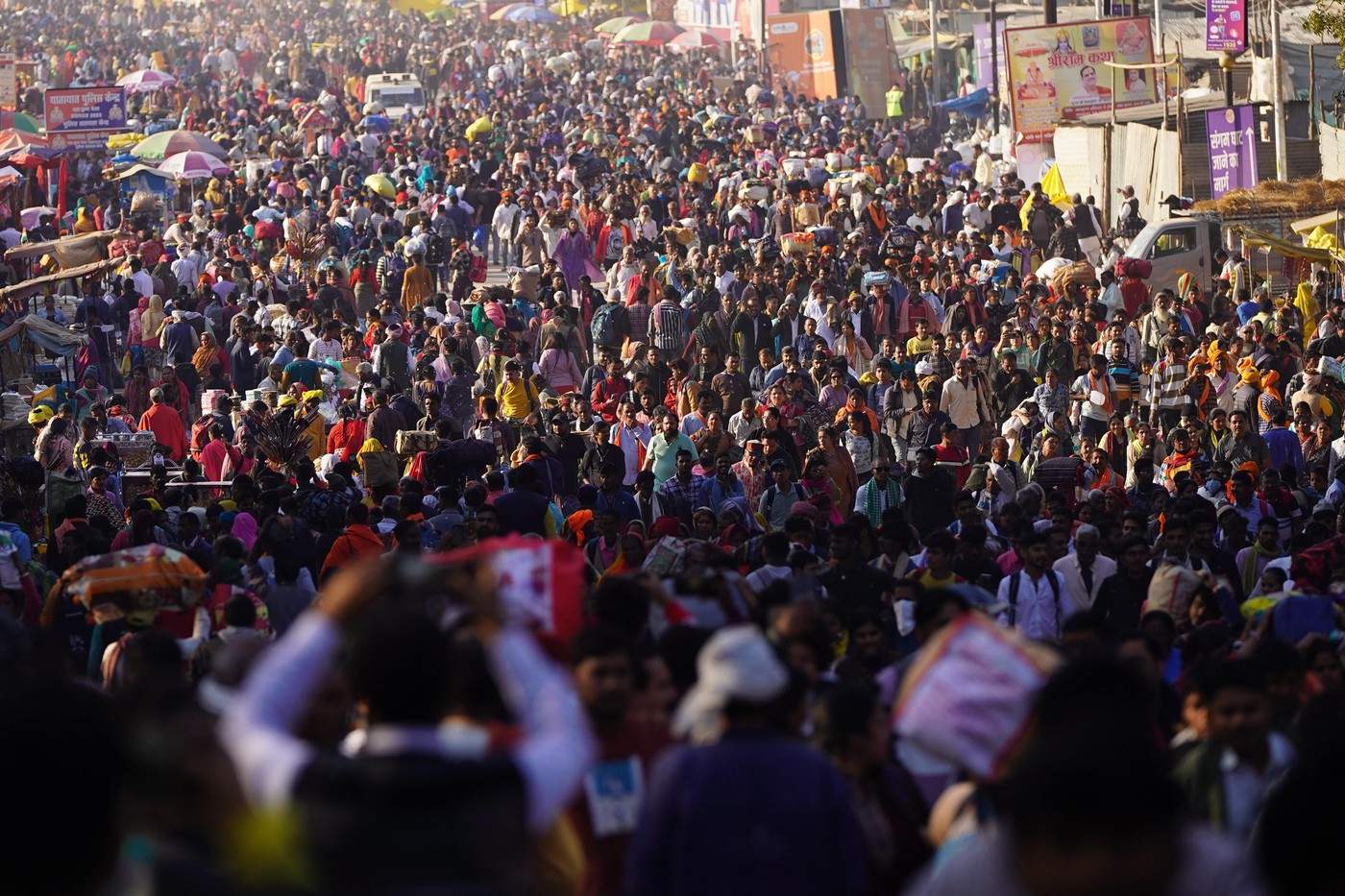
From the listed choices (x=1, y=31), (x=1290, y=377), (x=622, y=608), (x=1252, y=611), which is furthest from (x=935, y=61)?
(x=622, y=608)

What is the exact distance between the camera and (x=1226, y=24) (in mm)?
30078

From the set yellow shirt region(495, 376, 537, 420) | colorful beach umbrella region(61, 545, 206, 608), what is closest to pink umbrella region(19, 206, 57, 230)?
yellow shirt region(495, 376, 537, 420)

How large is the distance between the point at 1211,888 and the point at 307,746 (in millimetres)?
1496

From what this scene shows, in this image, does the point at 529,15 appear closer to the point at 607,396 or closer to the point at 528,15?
the point at 528,15

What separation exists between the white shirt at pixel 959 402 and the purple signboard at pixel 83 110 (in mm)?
18520

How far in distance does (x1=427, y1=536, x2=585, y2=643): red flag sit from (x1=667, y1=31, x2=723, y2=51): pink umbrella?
53301mm

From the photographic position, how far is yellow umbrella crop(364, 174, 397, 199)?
32344 millimetres

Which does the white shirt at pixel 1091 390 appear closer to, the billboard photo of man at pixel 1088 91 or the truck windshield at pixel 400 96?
the billboard photo of man at pixel 1088 91

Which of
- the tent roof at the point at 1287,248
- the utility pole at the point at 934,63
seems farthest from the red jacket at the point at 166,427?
the utility pole at the point at 934,63

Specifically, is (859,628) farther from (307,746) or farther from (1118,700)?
(307,746)

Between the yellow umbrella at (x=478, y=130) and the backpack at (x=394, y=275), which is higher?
the yellow umbrella at (x=478, y=130)

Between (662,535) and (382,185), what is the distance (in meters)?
20.9

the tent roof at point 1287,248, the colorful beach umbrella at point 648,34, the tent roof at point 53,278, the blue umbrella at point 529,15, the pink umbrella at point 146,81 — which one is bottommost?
the tent roof at point 1287,248

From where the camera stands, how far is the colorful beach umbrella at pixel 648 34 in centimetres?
5825
